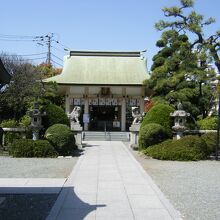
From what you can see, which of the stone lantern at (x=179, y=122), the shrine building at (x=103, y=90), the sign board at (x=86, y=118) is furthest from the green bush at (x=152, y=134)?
the shrine building at (x=103, y=90)

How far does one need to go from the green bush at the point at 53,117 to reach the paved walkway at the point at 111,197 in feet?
20.1

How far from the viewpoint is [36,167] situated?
1495 centimetres

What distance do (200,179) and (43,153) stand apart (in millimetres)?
7695

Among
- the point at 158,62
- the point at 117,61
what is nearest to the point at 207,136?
the point at 158,62

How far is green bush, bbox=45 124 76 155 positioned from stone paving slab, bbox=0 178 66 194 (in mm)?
6535

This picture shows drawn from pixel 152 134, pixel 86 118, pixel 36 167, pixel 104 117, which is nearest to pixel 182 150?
pixel 152 134

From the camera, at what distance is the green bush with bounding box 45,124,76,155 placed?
18797 mm

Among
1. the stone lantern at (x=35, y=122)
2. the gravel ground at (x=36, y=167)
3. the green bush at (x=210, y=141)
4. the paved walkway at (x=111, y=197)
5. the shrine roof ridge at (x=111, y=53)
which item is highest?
the shrine roof ridge at (x=111, y=53)

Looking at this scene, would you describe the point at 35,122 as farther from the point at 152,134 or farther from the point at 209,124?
the point at 209,124

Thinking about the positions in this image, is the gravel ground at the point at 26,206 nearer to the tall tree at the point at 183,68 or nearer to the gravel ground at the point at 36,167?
the gravel ground at the point at 36,167

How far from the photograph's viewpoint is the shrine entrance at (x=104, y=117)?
37.3m

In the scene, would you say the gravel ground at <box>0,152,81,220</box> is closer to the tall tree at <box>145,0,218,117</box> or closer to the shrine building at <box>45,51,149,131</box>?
the tall tree at <box>145,0,218,117</box>

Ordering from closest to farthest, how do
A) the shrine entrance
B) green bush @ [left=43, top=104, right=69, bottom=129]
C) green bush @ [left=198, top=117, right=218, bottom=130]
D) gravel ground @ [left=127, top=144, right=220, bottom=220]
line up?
1. gravel ground @ [left=127, top=144, right=220, bottom=220]
2. green bush @ [left=43, top=104, right=69, bottom=129]
3. green bush @ [left=198, top=117, right=218, bottom=130]
4. the shrine entrance

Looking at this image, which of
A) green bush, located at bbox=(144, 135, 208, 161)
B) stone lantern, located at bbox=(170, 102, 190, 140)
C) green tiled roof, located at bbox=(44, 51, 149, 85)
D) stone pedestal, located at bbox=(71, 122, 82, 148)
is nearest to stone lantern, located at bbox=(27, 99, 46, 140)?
stone pedestal, located at bbox=(71, 122, 82, 148)
